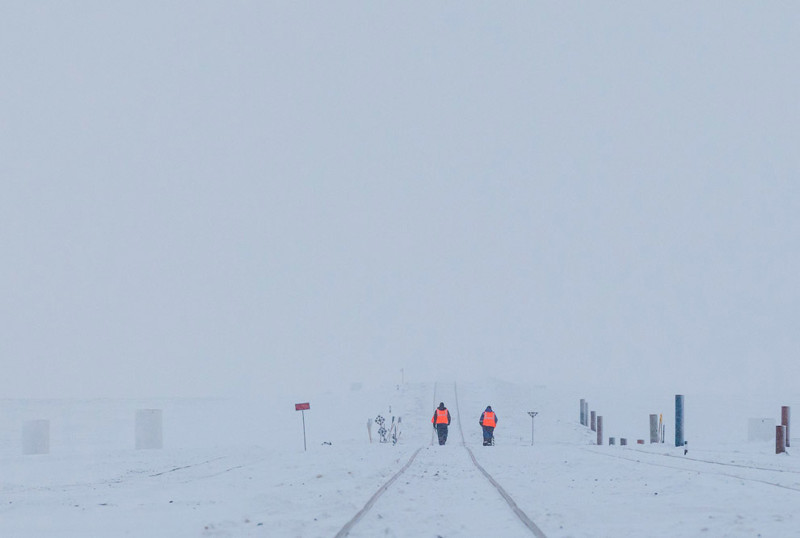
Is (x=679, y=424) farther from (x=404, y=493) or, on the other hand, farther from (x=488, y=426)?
(x=404, y=493)

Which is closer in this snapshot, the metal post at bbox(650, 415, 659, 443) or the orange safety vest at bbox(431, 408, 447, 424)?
the orange safety vest at bbox(431, 408, 447, 424)

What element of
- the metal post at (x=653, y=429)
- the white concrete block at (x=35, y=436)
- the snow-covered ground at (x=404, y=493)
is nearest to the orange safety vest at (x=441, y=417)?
the snow-covered ground at (x=404, y=493)

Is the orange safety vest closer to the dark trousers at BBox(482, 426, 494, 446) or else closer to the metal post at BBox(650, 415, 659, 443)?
the dark trousers at BBox(482, 426, 494, 446)

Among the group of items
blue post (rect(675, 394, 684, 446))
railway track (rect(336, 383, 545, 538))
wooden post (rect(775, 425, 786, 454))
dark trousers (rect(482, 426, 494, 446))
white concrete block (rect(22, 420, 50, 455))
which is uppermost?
railway track (rect(336, 383, 545, 538))

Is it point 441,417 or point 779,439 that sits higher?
point 779,439

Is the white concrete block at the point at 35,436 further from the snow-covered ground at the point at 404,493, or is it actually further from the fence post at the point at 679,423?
the fence post at the point at 679,423

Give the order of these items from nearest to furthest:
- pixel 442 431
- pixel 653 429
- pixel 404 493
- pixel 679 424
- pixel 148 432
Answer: pixel 404 493
pixel 679 424
pixel 442 431
pixel 653 429
pixel 148 432

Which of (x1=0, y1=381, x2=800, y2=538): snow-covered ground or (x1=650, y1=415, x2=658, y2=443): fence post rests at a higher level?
(x1=0, y1=381, x2=800, y2=538): snow-covered ground

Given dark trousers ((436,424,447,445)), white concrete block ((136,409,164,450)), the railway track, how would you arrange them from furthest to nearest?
white concrete block ((136,409,164,450))
dark trousers ((436,424,447,445))
the railway track

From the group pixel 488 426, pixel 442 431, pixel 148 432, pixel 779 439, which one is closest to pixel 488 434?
pixel 488 426

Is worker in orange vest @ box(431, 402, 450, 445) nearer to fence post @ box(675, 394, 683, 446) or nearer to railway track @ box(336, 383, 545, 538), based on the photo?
railway track @ box(336, 383, 545, 538)

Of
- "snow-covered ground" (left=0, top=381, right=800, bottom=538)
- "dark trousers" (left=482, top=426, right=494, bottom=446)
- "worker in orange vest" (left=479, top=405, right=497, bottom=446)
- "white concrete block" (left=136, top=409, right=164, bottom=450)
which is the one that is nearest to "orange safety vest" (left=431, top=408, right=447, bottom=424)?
"worker in orange vest" (left=479, top=405, right=497, bottom=446)

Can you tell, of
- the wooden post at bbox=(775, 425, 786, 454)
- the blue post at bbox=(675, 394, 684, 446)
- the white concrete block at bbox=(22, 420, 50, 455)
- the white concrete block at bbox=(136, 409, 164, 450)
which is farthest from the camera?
the white concrete block at bbox=(136, 409, 164, 450)

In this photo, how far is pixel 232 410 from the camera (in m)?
63.8
